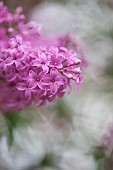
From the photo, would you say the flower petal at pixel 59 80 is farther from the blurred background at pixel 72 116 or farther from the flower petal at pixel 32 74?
the blurred background at pixel 72 116

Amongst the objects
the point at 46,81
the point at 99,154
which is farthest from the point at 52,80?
the point at 99,154

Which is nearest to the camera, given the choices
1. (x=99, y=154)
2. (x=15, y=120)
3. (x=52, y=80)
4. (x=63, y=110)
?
(x=52, y=80)

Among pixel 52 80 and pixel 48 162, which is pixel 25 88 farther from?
pixel 48 162

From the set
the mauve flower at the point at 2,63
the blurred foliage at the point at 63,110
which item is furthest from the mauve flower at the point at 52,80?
the blurred foliage at the point at 63,110

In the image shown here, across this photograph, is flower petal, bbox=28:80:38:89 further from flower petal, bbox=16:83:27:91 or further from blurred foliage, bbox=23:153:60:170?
blurred foliage, bbox=23:153:60:170

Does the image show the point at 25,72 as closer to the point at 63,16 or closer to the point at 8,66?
the point at 8,66

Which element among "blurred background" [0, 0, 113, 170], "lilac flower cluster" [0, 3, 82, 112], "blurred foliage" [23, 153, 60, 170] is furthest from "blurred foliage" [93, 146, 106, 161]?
"lilac flower cluster" [0, 3, 82, 112]

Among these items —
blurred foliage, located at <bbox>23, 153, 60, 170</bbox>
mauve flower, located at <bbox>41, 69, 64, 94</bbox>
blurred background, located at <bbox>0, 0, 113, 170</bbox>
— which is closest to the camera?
mauve flower, located at <bbox>41, 69, 64, 94</bbox>

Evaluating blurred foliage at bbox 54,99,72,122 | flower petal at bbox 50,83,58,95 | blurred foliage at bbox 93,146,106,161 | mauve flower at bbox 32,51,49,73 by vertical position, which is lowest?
flower petal at bbox 50,83,58,95

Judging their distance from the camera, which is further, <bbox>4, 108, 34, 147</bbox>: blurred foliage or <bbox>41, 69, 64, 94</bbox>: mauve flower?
<bbox>4, 108, 34, 147</bbox>: blurred foliage
